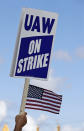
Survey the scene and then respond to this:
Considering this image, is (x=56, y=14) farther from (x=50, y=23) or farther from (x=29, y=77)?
(x=29, y=77)

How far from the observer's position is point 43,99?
17312 mm

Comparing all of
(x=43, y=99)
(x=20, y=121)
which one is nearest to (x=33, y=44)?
(x=20, y=121)

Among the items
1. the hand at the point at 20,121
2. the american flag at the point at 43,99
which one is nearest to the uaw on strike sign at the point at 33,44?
the hand at the point at 20,121

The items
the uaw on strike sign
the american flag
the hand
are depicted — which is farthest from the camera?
the american flag

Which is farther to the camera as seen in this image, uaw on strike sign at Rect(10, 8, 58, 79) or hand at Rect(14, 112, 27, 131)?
uaw on strike sign at Rect(10, 8, 58, 79)

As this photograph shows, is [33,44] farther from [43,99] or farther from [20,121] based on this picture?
[43,99]

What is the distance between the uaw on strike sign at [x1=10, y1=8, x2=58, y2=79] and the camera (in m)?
5.80

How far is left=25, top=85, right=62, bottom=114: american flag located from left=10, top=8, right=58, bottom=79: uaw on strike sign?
390 inches

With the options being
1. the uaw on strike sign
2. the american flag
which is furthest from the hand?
the american flag

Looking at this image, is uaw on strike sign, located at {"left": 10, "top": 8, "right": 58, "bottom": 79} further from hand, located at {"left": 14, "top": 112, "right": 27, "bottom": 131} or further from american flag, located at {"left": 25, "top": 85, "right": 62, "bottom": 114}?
american flag, located at {"left": 25, "top": 85, "right": 62, "bottom": 114}

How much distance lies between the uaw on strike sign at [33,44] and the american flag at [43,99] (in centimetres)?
990

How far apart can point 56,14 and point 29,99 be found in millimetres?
10539

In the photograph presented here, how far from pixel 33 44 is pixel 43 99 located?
11742 millimetres

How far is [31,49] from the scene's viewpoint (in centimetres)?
577
